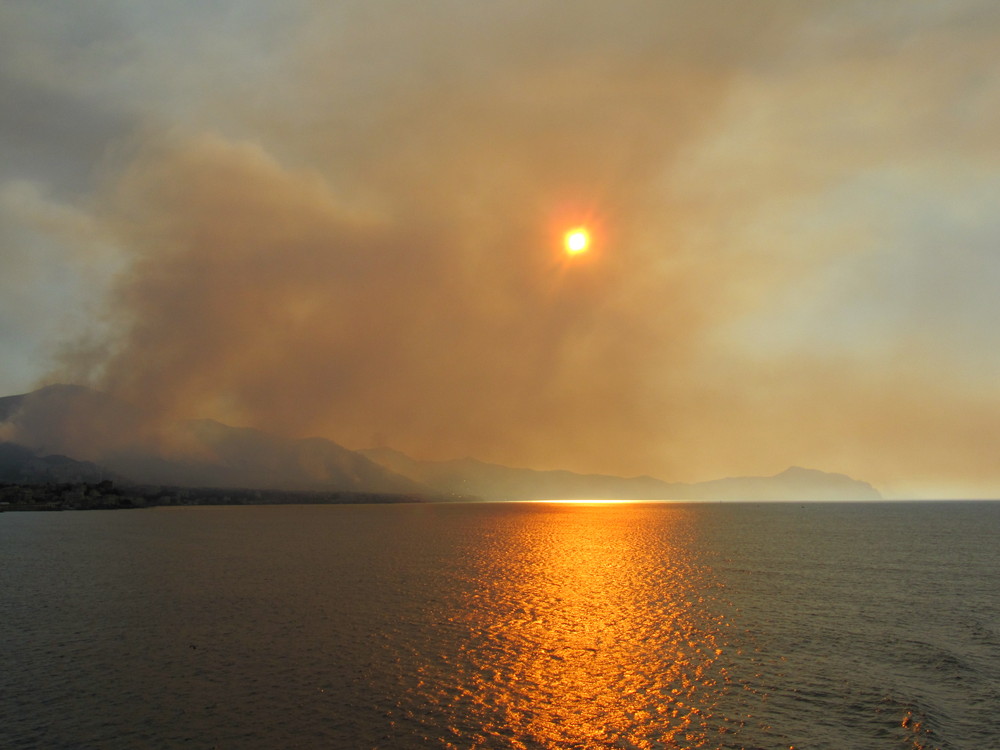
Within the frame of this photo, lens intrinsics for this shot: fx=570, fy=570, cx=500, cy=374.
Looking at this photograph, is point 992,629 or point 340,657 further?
point 992,629

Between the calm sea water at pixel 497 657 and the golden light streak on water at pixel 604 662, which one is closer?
the calm sea water at pixel 497 657

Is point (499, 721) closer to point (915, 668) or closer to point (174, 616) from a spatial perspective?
point (915, 668)

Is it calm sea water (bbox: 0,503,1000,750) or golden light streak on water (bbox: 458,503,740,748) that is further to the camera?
golden light streak on water (bbox: 458,503,740,748)

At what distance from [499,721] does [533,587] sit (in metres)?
51.4

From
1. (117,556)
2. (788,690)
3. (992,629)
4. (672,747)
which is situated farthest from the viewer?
(117,556)

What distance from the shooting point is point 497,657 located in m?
47.8

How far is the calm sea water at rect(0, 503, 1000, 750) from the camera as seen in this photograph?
33.8 meters

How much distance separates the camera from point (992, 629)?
5684 centimetres

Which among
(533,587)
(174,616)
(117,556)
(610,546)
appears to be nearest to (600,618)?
(533,587)

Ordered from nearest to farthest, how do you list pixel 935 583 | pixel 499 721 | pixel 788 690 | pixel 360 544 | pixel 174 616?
pixel 499 721
pixel 788 690
pixel 174 616
pixel 935 583
pixel 360 544

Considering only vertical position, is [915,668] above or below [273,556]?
above

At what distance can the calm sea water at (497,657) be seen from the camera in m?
33.8

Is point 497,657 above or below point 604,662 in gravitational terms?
below

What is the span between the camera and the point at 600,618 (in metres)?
63.8
